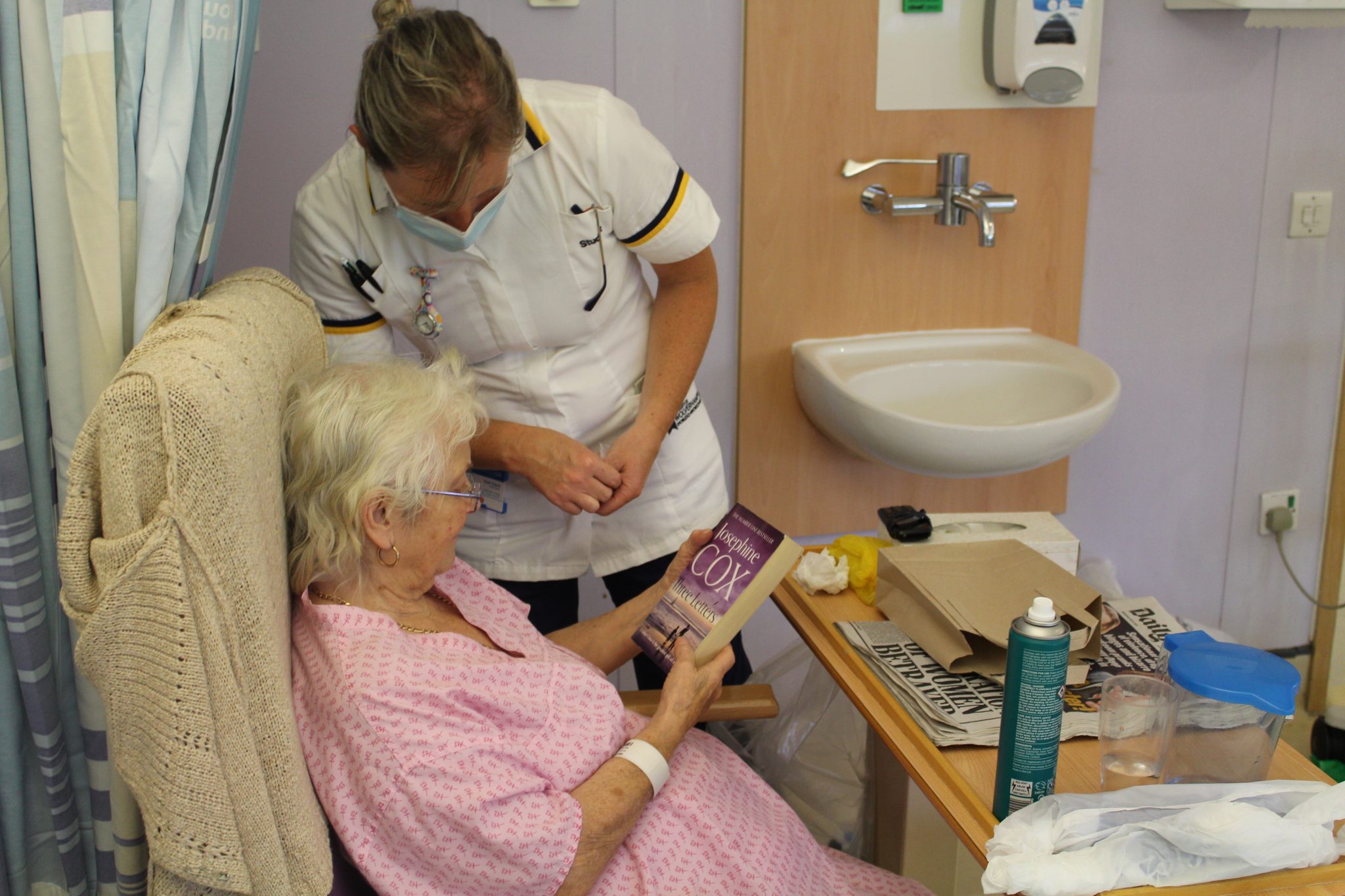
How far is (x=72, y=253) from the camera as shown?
44.1 inches

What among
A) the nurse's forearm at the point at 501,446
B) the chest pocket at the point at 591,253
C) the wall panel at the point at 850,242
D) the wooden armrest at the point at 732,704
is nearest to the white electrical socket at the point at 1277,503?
the wall panel at the point at 850,242

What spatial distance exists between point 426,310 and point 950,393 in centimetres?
121

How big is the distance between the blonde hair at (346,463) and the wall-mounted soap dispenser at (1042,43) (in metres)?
1.50

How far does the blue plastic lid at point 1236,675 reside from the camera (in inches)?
37.8

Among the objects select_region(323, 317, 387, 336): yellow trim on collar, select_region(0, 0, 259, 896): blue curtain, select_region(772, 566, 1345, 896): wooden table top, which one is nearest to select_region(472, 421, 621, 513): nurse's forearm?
select_region(323, 317, 387, 336): yellow trim on collar

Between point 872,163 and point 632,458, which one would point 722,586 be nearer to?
point 632,458

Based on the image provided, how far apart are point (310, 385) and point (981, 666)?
2.73ft

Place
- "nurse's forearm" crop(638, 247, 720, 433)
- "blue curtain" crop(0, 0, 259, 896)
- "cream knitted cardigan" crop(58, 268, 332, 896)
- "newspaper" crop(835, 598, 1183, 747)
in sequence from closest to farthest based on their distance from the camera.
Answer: "cream knitted cardigan" crop(58, 268, 332, 896)
"blue curtain" crop(0, 0, 259, 896)
"newspaper" crop(835, 598, 1183, 747)
"nurse's forearm" crop(638, 247, 720, 433)

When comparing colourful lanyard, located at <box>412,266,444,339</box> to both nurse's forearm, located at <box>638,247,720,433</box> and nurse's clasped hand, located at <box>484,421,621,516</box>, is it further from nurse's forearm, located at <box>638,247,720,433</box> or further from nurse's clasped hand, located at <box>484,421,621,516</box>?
nurse's forearm, located at <box>638,247,720,433</box>

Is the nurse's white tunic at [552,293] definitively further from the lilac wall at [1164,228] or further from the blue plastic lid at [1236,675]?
the blue plastic lid at [1236,675]

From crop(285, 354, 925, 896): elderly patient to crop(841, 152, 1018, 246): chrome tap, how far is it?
1150 mm

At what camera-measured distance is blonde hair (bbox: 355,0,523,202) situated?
1.27 metres

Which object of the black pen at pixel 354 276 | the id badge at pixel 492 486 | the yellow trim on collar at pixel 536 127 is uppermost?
the yellow trim on collar at pixel 536 127

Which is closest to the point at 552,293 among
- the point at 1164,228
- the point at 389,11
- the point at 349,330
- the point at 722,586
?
the point at 349,330
